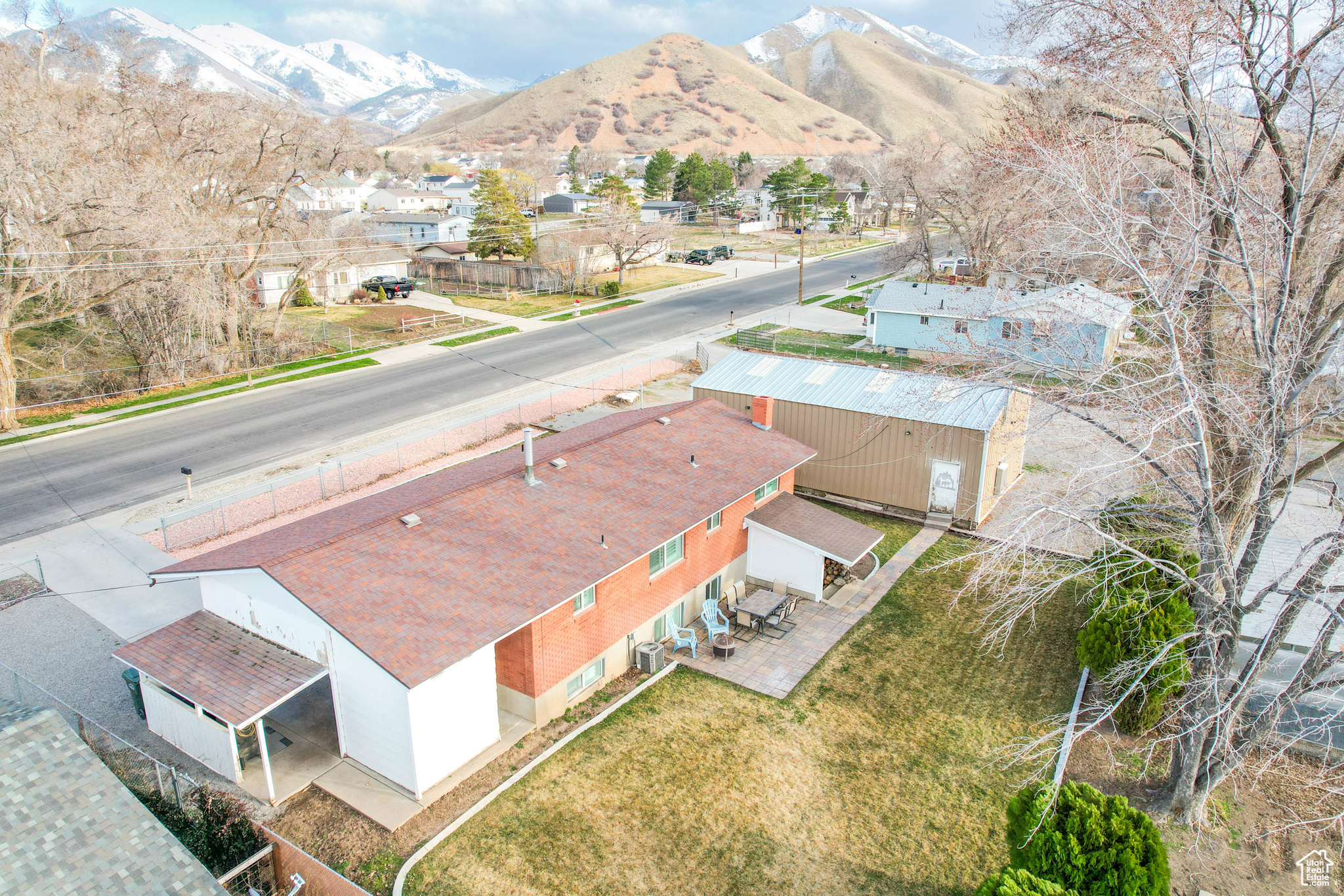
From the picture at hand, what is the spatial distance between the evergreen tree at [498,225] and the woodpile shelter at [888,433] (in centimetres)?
4180

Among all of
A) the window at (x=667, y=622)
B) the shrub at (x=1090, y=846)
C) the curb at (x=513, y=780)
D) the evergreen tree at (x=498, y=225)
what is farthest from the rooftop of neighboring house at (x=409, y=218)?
the shrub at (x=1090, y=846)

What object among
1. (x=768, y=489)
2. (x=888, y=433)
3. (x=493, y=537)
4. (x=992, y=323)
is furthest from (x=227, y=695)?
(x=992, y=323)

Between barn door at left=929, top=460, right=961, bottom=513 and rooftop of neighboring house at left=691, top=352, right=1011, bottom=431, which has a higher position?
rooftop of neighboring house at left=691, top=352, right=1011, bottom=431

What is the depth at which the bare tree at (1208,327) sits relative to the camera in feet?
36.2

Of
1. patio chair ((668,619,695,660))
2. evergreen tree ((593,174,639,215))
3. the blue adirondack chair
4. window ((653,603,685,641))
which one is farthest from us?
evergreen tree ((593,174,639,215))

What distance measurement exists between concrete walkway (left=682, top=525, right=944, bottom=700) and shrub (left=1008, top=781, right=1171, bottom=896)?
6.04m

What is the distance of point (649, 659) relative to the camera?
16.4 metres

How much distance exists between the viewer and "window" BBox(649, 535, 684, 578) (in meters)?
16.8

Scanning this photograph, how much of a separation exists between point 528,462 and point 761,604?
20.2 ft

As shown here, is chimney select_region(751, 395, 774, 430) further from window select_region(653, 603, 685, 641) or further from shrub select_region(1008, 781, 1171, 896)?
shrub select_region(1008, 781, 1171, 896)

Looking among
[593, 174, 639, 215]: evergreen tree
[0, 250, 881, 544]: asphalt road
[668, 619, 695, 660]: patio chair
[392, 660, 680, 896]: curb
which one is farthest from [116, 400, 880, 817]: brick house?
[593, 174, 639, 215]: evergreen tree

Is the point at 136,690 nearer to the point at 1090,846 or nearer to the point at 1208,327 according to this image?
the point at 1090,846

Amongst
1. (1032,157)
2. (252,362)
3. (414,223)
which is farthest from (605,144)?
(1032,157)

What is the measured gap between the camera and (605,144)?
198250 millimetres
